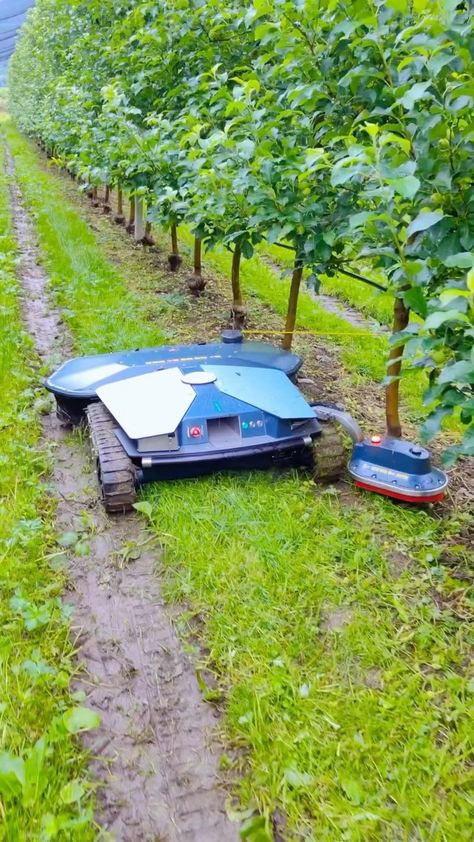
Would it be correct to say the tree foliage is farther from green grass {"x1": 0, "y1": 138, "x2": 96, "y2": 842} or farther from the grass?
green grass {"x1": 0, "y1": 138, "x2": 96, "y2": 842}

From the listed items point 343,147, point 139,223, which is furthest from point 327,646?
point 139,223

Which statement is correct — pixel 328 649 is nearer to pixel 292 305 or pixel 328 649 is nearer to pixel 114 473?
pixel 114 473

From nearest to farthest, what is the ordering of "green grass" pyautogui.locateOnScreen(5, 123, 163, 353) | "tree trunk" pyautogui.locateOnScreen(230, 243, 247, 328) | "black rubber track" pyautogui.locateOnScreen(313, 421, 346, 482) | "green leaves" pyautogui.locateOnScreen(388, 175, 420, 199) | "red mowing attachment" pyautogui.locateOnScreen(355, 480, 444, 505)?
"green leaves" pyautogui.locateOnScreen(388, 175, 420, 199), "red mowing attachment" pyautogui.locateOnScreen(355, 480, 444, 505), "black rubber track" pyautogui.locateOnScreen(313, 421, 346, 482), "green grass" pyautogui.locateOnScreen(5, 123, 163, 353), "tree trunk" pyautogui.locateOnScreen(230, 243, 247, 328)

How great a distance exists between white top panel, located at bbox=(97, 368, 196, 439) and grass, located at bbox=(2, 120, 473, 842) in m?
0.32

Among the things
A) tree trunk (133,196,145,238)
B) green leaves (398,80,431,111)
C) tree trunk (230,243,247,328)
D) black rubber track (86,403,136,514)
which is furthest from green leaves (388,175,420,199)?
tree trunk (133,196,145,238)

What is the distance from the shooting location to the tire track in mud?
1422 mm

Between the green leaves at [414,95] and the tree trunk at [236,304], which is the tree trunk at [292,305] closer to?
the tree trunk at [236,304]

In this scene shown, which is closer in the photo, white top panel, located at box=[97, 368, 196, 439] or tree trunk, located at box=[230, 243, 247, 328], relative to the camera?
white top panel, located at box=[97, 368, 196, 439]

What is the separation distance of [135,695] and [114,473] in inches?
35.1

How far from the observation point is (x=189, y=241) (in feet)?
27.0

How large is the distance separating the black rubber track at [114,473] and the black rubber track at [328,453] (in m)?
0.78

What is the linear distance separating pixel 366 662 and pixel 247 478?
1.07 m

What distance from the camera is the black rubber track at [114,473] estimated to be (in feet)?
7.79

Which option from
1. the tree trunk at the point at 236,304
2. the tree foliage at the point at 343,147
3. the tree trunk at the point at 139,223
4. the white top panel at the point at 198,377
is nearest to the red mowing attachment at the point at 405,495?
the tree foliage at the point at 343,147
